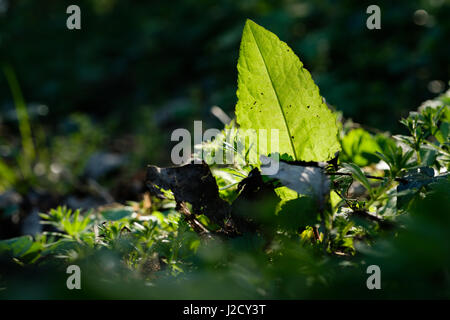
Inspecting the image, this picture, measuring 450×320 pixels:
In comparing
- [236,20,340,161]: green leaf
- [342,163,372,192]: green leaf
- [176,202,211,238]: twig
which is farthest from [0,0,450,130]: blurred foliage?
[176,202,211,238]: twig

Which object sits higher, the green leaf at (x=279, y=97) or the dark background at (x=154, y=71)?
the dark background at (x=154, y=71)

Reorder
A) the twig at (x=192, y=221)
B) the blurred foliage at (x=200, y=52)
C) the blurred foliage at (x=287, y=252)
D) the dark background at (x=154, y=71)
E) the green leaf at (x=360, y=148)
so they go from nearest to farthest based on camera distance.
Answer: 1. the blurred foliage at (x=287, y=252)
2. the twig at (x=192, y=221)
3. the green leaf at (x=360, y=148)
4. the dark background at (x=154, y=71)
5. the blurred foliage at (x=200, y=52)

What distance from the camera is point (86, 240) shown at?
100cm

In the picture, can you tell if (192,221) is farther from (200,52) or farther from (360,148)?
(200,52)

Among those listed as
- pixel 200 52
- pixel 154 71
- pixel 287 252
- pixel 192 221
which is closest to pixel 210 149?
pixel 192 221

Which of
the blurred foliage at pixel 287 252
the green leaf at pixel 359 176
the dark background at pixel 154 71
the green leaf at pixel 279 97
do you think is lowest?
the blurred foliage at pixel 287 252

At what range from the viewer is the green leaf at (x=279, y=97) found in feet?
3.08

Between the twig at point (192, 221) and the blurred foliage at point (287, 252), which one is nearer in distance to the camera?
the blurred foliage at point (287, 252)

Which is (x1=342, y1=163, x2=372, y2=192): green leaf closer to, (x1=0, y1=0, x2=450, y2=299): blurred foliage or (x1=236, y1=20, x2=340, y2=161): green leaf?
(x1=0, y1=0, x2=450, y2=299): blurred foliage

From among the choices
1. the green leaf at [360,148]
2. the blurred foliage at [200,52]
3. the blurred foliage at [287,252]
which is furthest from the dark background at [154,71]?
the blurred foliage at [287,252]

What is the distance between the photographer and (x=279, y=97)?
96 centimetres

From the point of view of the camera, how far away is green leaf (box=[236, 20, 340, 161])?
0.94 metres

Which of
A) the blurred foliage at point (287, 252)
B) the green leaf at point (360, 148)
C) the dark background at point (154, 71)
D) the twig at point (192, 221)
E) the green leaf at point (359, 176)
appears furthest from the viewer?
the dark background at point (154, 71)

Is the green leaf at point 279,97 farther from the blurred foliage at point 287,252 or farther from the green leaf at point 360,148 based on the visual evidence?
the green leaf at point 360,148
